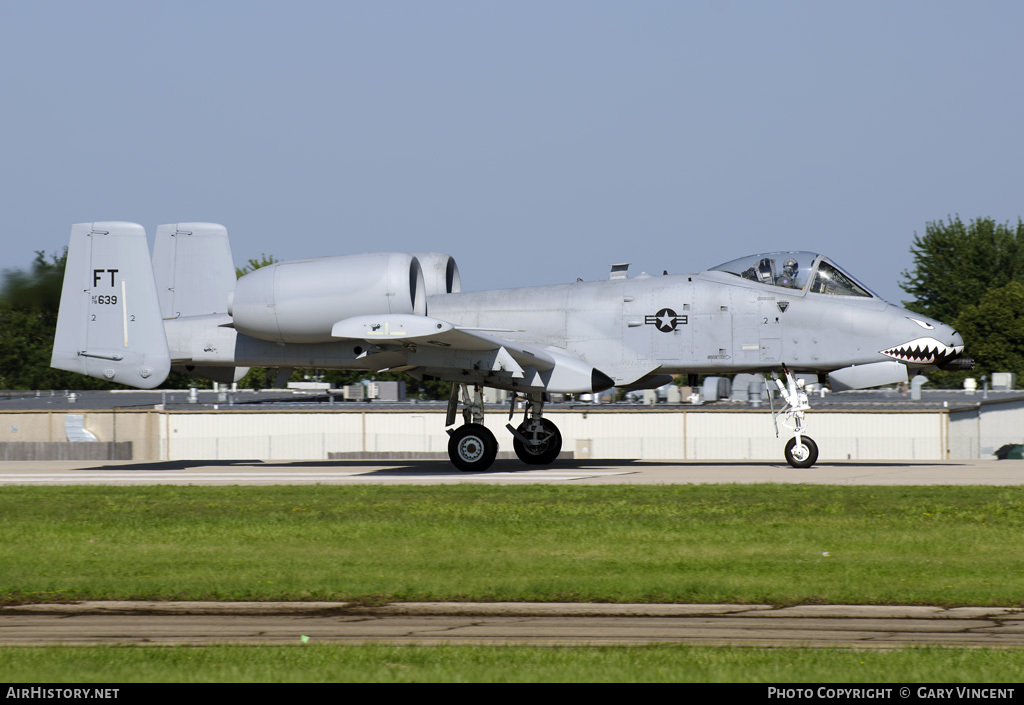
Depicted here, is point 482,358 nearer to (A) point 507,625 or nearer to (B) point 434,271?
(B) point 434,271

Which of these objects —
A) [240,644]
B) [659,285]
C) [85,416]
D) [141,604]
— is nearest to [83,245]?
[659,285]

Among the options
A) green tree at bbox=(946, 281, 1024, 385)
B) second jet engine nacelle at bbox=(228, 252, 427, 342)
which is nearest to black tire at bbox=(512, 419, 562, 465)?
second jet engine nacelle at bbox=(228, 252, 427, 342)

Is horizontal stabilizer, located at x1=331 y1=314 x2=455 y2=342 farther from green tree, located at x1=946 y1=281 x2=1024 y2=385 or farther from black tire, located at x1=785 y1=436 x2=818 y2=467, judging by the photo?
green tree, located at x1=946 y1=281 x2=1024 y2=385

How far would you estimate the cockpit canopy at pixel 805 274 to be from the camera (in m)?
21.9

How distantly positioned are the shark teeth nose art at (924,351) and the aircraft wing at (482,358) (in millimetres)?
5562

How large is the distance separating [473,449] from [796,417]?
21.4ft

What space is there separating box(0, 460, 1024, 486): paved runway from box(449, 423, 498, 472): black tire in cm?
24

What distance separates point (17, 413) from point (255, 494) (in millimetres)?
33155

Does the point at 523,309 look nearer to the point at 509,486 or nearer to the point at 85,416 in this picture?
the point at 509,486

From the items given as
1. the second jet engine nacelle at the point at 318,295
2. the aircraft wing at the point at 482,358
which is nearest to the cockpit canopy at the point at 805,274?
the aircraft wing at the point at 482,358

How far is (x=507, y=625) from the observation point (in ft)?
28.7

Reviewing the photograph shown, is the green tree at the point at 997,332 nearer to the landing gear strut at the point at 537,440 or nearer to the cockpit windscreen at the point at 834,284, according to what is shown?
the cockpit windscreen at the point at 834,284

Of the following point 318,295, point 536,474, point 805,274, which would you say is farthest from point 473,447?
point 805,274

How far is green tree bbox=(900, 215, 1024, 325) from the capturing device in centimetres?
9644
